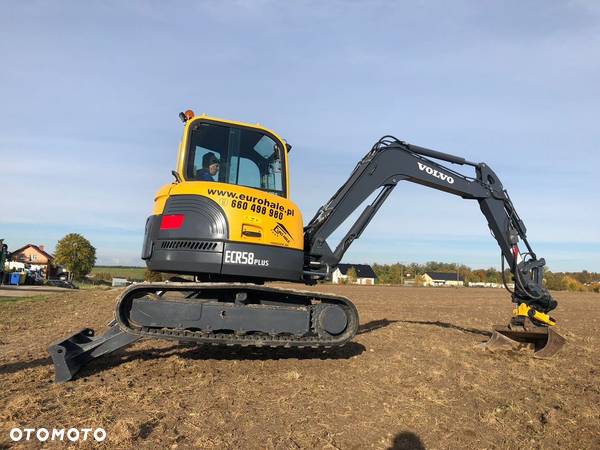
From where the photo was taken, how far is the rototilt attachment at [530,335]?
30.6ft

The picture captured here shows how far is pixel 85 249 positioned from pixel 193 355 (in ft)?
216

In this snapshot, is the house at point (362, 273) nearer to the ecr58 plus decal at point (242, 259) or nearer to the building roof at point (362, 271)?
the building roof at point (362, 271)

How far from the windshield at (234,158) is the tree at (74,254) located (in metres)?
66.1

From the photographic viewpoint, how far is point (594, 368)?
8.55m

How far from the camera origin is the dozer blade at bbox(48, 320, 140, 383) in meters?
A: 6.46

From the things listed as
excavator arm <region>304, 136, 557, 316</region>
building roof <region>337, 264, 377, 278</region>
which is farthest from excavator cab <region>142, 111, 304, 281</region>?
building roof <region>337, 264, 377, 278</region>

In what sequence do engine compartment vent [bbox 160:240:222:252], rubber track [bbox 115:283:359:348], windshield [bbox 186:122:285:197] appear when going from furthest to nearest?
windshield [bbox 186:122:285:197], engine compartment vent [bbox 160:240:222:252], rubber track [bbox 115:283:359:348]

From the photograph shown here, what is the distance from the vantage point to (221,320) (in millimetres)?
7117

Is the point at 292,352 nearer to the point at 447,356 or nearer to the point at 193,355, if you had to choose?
the point at 193,355

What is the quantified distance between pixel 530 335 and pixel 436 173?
154 inches

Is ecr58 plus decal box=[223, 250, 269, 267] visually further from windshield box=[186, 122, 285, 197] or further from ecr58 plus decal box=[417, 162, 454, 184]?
ecr58 plus decal box=[417, 162, 454, 184]

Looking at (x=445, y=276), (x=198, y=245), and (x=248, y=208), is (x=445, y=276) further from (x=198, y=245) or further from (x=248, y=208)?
(x=198, y=245)

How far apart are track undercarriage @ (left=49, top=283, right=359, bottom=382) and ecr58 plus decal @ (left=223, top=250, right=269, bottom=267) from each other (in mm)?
351

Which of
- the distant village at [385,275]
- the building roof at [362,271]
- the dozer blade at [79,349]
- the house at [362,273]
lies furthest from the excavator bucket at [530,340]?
the building roof at [362,271]
